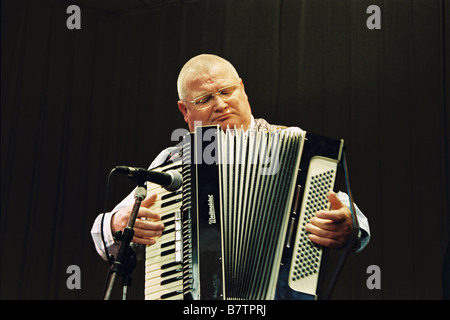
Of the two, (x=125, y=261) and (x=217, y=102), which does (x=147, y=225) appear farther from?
(x=217, y=102)

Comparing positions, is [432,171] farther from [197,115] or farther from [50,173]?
[50,173]

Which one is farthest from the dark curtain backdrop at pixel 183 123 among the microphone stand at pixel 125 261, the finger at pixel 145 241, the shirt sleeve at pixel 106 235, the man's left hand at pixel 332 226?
→ the microphone stand at pixel 125 261

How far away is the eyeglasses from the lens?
87.5 inches

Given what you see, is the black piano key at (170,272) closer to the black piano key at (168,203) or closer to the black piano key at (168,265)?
the black piano key at (168,265)

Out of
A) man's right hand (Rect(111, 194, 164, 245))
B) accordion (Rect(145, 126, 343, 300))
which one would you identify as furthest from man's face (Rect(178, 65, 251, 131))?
man's right hand (Rect(111, 194, 164, 245))

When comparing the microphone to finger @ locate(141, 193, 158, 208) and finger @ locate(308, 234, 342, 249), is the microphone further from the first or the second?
finger @ locate(308, 234, 342, 249)

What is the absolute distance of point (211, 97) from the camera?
2.24 metres

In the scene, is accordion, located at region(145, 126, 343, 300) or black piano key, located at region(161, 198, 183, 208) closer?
accordion, located at region(145, 126, 343, 300)

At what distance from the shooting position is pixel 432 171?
2674 millimetres

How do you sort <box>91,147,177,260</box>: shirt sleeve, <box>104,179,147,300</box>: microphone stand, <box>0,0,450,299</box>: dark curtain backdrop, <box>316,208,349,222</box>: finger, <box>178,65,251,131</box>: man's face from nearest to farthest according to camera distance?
<box>104,179,147,300</box>: microphone stand, <box>316,208,349,222</box>: finger, <box>91,147,177,260</box>: shirt sleeve, <box>178,65,251,131</box>: man's face, <box>0,0,450,299</box>: dark curtain backdrop

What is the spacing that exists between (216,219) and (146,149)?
2023 mm

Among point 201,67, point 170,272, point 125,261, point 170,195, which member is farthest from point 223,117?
point 125,261

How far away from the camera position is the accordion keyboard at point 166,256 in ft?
5.40

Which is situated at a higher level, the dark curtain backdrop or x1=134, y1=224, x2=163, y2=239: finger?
the dark curtain backdrop
